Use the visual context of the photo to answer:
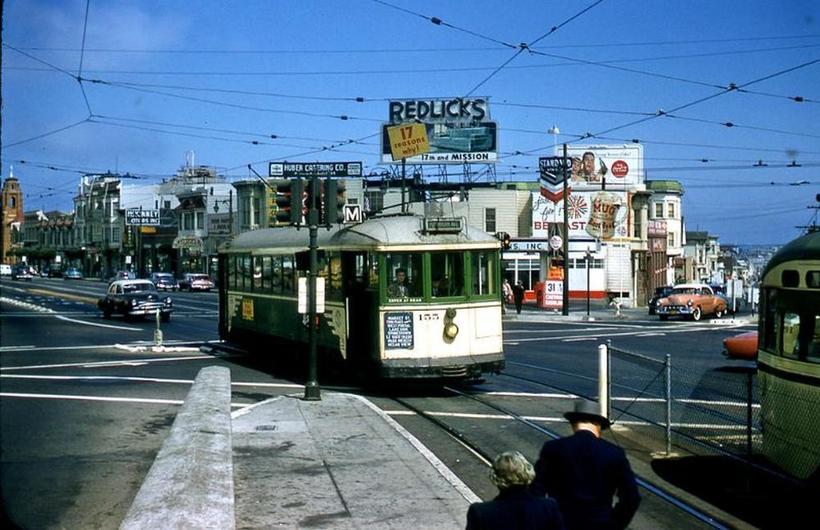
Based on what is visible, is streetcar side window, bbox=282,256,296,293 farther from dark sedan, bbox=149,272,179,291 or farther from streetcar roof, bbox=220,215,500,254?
dark sedan, bbox=149,272,179,291

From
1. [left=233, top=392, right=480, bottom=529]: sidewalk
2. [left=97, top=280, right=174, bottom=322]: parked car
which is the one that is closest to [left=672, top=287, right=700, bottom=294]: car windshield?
[left=97, top=280, right=174, bottom=322]: parked car

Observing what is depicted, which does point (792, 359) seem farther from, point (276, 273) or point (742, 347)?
point (276, 273)

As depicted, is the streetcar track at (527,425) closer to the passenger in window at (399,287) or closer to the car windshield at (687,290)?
the passenger in window at (399,287)

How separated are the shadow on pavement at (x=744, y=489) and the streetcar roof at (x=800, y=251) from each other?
2.20 meters

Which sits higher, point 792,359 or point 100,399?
point 792,359

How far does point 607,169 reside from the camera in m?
68.8

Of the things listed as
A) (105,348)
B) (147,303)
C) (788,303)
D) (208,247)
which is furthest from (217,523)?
(208,247)

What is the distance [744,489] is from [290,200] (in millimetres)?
9381

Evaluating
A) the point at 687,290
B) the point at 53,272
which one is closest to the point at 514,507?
the point at 687,290

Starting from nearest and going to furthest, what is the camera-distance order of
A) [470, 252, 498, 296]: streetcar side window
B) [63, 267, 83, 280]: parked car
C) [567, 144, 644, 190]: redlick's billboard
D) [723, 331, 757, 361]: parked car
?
1. [470, 252, 498, 296]: streetcar side window
2. [723, 331, 757, 361]: parked car
3. [567, 144, 644, 190]: redlick's billboard
4. [63, 267, 83, 280]: parked car

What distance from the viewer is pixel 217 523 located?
25.5 feet

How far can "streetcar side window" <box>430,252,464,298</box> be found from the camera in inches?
720

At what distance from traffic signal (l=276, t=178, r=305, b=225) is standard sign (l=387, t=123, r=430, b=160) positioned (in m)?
Answer: 42.1

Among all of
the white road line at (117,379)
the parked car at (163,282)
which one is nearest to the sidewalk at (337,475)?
the white road line at (117,379)
